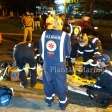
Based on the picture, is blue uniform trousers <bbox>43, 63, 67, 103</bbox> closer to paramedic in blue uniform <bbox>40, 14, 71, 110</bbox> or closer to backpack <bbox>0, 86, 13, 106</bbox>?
paramedic in blue uniform <bbox>40, 14, 71, 110</bbox>

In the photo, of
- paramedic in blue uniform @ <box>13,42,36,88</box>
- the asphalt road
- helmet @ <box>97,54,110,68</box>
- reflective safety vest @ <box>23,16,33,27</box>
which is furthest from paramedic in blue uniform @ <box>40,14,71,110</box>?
reflective safety vest @ <box>23,16,33,27</box>

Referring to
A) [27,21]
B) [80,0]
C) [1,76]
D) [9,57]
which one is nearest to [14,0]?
[80,0]

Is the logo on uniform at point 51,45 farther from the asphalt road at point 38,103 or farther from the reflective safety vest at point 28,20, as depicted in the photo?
the reflective safety vest at point 28,20

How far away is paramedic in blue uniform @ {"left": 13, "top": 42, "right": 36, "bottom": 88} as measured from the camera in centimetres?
995

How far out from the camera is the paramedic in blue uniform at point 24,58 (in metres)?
9.95

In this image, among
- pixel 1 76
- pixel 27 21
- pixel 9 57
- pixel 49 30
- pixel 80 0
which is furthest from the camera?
pixel 80 0

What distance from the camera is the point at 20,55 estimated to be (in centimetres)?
994

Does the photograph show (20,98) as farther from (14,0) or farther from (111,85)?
(14,0)

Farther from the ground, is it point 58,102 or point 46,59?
point 46,59

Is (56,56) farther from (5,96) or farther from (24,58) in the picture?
(24,58)

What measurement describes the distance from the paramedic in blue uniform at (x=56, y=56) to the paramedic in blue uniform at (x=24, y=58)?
177 centimetres

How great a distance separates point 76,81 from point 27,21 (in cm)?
903

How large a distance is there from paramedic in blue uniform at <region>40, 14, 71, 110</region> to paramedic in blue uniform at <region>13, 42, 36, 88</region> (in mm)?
1774

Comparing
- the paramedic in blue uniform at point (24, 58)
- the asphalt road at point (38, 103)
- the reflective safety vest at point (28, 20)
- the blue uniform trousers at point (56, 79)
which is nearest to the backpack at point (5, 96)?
the asphalt road at point (38, 103)
